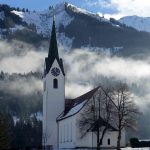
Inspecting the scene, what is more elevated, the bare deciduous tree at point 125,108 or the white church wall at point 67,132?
the bare deciduous tree at point 125,108

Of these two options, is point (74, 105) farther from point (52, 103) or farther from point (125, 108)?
point (125, 108)

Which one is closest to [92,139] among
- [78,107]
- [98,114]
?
[98,114]

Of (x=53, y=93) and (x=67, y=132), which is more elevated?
(x=53, y=93)

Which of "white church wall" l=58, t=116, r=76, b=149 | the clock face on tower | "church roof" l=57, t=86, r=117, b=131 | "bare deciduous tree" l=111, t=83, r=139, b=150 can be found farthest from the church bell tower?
"bare deciduous tree" l=111, t=83, r=139, b=150

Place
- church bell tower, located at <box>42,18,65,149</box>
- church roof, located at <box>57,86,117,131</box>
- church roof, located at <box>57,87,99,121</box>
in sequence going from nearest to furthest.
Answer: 1. church roof, located at <box>57,86,117,131</box>
2. church roof, located at <box>57,87,99,121</box>
3. church bell tower, located at <box>42,18,65,149</box>

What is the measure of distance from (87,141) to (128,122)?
12348 mm

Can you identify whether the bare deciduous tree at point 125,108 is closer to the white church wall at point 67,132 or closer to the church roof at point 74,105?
the church roof at point 74,105

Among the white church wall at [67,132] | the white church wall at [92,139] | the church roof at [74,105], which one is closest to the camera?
the white church wall at [92,139]

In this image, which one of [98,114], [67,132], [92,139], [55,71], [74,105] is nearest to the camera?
[92,139]

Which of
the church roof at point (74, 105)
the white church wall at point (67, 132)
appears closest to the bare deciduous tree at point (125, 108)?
the church roof at point (74, 105)

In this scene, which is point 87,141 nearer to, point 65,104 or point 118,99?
point 118,99

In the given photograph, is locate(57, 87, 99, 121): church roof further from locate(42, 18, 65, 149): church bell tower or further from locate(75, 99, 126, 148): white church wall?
locate(75, 99, 126, 148): white church wall

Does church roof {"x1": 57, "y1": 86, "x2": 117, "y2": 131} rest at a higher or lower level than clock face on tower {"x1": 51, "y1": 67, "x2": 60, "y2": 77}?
lower

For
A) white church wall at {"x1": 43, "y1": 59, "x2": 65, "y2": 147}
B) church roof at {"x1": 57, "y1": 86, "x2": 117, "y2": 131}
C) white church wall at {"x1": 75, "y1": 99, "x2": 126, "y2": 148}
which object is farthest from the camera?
white church wall at {"x1": 43, "y1": 59, "x2": 65, "y2": 147}
